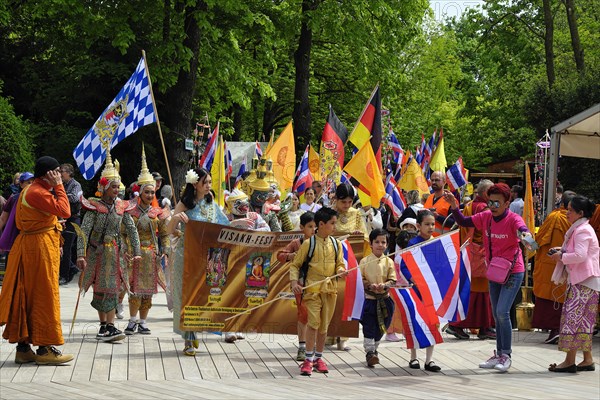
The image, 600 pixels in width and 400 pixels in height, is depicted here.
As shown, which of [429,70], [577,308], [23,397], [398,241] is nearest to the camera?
[23,397]

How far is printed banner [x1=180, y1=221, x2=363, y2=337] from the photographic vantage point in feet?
36.0

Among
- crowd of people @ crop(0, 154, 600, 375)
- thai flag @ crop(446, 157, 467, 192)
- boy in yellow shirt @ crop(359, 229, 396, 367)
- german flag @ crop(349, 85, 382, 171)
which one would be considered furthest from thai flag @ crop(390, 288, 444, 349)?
thai flag @ crop(446, 157, 467, 192)

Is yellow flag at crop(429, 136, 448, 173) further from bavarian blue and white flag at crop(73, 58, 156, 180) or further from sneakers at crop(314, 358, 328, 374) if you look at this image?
sneakers at crop(314, 358, 328, 374)

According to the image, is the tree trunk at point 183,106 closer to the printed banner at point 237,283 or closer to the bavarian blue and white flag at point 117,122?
the bavarian blue and white flag at point 117,122

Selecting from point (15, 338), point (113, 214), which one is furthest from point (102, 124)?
point (15, 338)

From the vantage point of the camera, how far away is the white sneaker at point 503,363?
10.3 meters

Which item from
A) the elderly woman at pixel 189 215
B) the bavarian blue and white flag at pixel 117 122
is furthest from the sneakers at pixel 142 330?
the bavarian blue and white flag at pixel 117 122

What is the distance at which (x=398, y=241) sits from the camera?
488 inches

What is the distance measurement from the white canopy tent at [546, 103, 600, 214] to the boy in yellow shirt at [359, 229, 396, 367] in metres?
3.52

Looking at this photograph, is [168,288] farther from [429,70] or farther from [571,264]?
[429,70]

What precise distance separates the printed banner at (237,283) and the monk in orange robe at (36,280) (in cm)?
148

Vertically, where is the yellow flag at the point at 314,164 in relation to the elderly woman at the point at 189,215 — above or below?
above

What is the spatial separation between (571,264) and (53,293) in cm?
512

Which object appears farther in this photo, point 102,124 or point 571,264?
point 102,124
